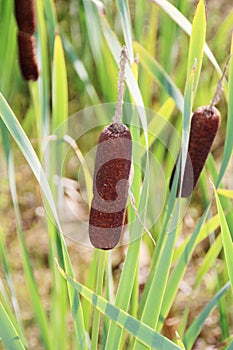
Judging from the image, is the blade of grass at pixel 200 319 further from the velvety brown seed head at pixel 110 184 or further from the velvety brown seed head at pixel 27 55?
the velvety brown seed head at pixel 27 55

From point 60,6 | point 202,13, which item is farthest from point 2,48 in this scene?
point 60,6

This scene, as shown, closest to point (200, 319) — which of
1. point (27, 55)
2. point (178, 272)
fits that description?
point (178, 272)

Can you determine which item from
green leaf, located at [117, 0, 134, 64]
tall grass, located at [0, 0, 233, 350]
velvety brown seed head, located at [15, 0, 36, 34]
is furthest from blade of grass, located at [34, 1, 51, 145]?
green leaf, located at [117, 0, 134, 64]

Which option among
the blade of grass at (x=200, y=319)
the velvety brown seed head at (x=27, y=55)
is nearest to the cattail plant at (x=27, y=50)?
the velvety brown seed head at (x=27, y=55)

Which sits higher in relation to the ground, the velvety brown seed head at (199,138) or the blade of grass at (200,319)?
the velvety brown seed head at (199,138)

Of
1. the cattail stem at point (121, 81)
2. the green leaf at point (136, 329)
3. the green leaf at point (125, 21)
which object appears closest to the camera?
the cattail stem at point (121, 81)

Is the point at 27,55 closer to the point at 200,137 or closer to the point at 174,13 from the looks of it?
the point at 174,13

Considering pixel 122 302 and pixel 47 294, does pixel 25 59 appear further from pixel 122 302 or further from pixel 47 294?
pixel 47 294

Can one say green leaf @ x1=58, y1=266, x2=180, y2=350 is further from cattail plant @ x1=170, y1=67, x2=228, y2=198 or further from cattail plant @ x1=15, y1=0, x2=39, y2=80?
cattail plant @ x1=15, y1=0, x2=39, y2=80

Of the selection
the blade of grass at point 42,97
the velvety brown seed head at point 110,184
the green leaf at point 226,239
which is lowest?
the green leaf at point 226,239
